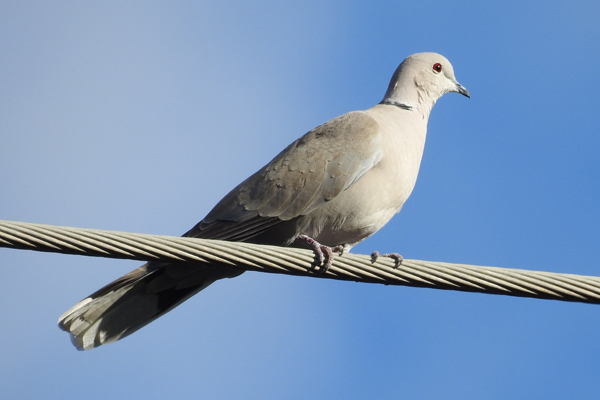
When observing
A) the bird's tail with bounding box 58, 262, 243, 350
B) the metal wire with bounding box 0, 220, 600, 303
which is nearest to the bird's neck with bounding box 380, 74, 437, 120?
the bird's tail with bounding box 58, 262, 243, 350

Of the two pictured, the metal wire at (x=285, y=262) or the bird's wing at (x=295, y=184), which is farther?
the bird's wing at (x=295, y=184)

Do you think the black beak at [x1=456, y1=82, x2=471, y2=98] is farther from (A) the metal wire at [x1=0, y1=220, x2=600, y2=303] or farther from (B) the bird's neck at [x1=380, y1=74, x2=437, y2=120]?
(A) the metal wire at [x1=0, y1=220, x2=600, y2=303]

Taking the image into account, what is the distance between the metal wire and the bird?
105 cm

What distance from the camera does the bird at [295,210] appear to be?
4.49 metres

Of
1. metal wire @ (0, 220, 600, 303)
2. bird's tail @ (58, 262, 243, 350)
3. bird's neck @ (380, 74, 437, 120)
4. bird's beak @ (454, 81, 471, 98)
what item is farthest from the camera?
bird's beak @ (454, 81, 471, 98)

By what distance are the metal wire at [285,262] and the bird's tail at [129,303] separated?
1226mm

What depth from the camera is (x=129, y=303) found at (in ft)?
14.9

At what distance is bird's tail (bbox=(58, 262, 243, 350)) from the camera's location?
441cm

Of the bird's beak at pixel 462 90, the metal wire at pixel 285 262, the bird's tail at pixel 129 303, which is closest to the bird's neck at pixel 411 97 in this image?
the bird's beak at pixel 462 90

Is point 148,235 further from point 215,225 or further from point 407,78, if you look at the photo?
point 407,78

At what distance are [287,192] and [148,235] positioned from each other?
165cm

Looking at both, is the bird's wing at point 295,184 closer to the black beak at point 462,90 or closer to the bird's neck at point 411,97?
the bird's neck at point 411,97

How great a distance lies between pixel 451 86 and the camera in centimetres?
612

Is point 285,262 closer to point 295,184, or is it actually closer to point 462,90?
point 295,184
